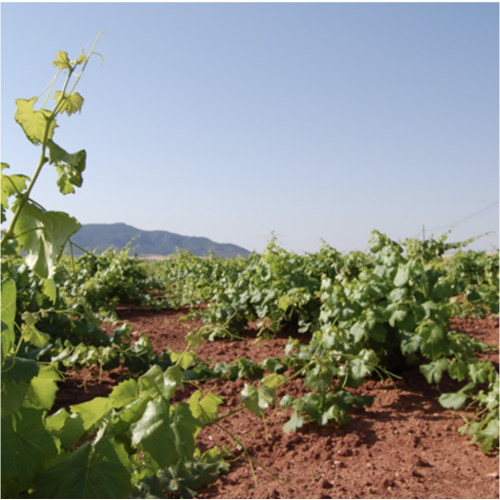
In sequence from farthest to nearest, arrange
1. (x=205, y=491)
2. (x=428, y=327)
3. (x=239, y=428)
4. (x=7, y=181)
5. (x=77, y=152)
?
(x=428, y=327)
(x=239, y=428)
(x=205, y=491)
(x=7, y=181)
(x=77, y=152)

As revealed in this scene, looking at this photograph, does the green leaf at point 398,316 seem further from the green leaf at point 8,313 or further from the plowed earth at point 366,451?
the green leaf at point 8,313

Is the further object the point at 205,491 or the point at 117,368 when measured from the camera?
the point at 117,368

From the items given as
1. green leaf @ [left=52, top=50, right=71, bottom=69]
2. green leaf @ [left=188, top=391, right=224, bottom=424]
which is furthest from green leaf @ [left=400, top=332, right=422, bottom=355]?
green leaf @ [left=52, top=50, right=71, bottom=69]

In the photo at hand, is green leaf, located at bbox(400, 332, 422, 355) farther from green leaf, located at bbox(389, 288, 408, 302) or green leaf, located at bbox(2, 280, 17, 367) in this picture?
green leaf, located at bbox(2, 280, 17, 367)

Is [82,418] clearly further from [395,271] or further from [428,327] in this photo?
[395,271]

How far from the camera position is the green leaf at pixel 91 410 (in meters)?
1.16

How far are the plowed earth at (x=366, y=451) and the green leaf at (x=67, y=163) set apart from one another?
1473 mm

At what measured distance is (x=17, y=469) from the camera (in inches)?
37.0

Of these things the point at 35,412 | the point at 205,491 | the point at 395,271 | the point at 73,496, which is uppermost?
the point at 395,271

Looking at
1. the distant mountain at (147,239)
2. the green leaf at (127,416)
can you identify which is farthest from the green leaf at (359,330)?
the distant mountain at (147,239)

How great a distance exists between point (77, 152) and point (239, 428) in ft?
7.59

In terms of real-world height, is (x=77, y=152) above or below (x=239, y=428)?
above

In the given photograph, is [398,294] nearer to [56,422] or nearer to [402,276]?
[402,276]

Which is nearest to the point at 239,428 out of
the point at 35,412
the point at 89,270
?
the point at 35,412
